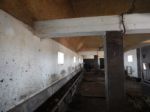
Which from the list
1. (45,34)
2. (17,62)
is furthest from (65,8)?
(17,62)

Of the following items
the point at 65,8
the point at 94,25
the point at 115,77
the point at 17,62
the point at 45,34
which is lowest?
the point at 115,77

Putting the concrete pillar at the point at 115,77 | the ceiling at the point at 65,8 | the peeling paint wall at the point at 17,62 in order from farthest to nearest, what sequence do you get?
the concrete pillar at the point at 115,77 → the ceiling at the point at 65,8 → the peeling paint wall at the point at 17,62

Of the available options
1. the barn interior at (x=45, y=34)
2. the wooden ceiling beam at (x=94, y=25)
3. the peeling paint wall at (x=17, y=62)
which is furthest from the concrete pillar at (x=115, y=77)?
the peeling paint wall at (x=17, y=62)

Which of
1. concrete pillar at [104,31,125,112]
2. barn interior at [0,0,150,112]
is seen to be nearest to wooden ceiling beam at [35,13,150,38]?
barn interior at [0,0,150,112]

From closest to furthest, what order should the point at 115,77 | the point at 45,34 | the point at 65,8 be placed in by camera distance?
1. the point at 115,77
2. the point at 45,34
3. the point at 65,8

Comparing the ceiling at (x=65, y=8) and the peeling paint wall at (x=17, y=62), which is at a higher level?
the ceiling at (x=65, y=8)

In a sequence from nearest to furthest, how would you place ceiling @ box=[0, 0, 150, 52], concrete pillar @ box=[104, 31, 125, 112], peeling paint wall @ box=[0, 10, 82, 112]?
peeling paint wall @ box=[0, 10, 82, 112] < ceiling @ box=[0, 0, 150, 52] < concrete pillar @ box=[104, 31, 125, 112]

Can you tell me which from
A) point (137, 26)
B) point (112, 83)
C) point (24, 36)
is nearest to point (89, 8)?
point (137, 26)

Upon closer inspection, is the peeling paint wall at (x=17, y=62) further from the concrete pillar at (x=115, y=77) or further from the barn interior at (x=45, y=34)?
the concrete pillar at (x=115, y=77)

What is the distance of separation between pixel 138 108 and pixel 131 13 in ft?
8.36

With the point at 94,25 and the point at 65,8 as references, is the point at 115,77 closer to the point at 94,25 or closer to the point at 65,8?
the point at 94,25

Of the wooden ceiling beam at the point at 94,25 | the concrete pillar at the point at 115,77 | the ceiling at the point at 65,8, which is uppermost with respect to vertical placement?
the ceiling at the point at 65,8

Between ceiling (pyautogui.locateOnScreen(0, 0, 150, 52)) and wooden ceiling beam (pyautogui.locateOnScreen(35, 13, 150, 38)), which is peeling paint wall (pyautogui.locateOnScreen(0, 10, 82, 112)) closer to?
ceiling (pyautogui.locateOnScreen(0, 0, 150, 52))

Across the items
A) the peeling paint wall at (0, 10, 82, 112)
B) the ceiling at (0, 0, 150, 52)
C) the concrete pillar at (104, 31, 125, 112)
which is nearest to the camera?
the peeling paint wall at (0, 10, 82, 112)
